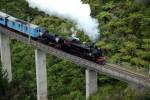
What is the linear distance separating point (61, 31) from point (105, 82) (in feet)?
45.3

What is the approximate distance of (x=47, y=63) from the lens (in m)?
60.8

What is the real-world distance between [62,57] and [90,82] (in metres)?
4.65

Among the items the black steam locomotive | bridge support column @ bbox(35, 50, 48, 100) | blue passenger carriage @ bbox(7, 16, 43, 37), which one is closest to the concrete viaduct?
bridge support column @ bbox(35, 50, 48, 100)

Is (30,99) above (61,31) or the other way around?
the other way around

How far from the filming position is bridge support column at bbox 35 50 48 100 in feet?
181

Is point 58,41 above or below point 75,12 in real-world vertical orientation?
below

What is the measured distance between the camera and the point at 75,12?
5725 centimetres

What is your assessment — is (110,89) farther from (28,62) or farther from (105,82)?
(28,62)

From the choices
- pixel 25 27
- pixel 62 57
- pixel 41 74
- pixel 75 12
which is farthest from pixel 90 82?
pixel 25 27

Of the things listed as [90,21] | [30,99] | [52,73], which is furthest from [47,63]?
[90,21]

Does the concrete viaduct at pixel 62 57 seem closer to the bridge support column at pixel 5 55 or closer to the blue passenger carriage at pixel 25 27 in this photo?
the bridge support column at pixel 5 55

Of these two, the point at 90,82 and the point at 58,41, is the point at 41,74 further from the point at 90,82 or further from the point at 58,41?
the point at 90,82

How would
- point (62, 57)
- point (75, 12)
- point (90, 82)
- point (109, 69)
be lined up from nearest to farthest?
point (109, 69) → point (90, 82) → point (62, 57) → point (75, 12)

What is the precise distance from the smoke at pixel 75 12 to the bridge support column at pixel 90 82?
Result: 7280mm
